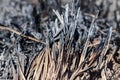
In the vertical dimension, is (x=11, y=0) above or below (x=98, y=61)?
above

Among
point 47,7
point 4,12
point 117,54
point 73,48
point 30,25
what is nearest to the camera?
point 73,48

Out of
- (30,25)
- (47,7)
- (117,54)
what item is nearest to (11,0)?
(47,7)

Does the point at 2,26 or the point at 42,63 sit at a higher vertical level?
the point at 2,26

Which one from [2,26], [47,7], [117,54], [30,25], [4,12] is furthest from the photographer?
[4,12]

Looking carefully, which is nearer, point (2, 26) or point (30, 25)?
→ point (2, 26)

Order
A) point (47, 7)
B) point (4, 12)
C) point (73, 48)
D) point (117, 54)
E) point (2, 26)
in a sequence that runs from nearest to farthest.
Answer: point (73, 48) → point (117, 54) → point (2, 26) → point (47, 7) → point (4, 12)

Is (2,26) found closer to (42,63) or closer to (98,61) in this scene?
(42,63)

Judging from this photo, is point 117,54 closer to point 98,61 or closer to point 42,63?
point 98,61

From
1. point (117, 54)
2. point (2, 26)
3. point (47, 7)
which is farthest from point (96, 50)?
point (47, 7)

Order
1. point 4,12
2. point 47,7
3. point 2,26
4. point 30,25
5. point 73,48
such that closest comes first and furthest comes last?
point 73,48 → point 2,26 → point 30,25 → point 47,7 → point 4,12
